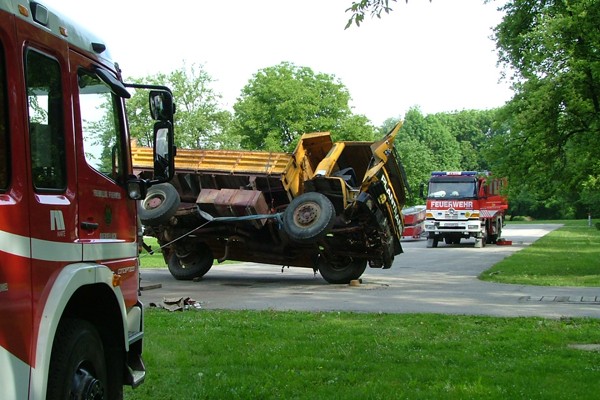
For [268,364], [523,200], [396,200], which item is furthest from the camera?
[523,200]

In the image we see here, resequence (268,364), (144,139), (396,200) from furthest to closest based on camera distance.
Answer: (144,139) → (396,200) → (268,364)

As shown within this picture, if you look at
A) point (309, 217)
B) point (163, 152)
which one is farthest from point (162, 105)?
point (309, 217)

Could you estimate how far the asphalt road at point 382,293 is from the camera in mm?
12727

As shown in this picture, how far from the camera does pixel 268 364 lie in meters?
7.66

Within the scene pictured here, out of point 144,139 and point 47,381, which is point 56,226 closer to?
point 47,381

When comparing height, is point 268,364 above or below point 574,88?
below

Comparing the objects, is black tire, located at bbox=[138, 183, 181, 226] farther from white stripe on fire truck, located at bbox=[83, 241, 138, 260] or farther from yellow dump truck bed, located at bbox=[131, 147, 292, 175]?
white stripe on fire truck, located at bbox=[83, 241, 138, 260]

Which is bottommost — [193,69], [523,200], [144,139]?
[523,200]

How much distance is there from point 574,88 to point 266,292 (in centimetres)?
1037

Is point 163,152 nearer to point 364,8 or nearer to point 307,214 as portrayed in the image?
point 364,8

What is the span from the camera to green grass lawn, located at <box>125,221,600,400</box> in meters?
6.65

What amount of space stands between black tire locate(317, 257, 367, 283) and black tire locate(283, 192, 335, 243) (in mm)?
2117

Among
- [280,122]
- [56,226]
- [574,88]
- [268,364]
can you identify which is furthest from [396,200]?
[280,122]

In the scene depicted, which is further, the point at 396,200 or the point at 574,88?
the point at 574,88
